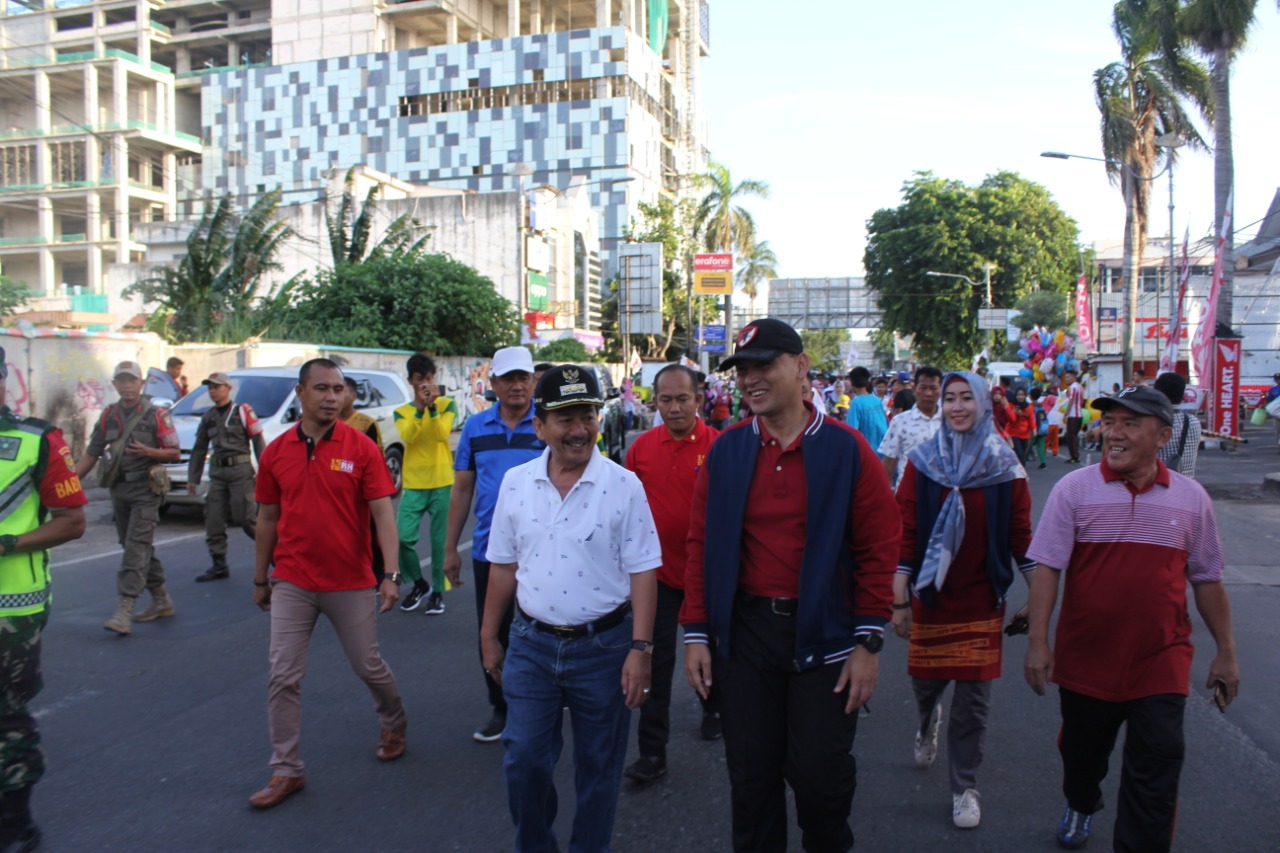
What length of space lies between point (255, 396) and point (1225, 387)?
1756cm

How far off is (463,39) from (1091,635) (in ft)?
282

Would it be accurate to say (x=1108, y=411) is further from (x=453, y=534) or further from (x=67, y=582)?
(x=67, y=582)

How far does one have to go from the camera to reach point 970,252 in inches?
1911

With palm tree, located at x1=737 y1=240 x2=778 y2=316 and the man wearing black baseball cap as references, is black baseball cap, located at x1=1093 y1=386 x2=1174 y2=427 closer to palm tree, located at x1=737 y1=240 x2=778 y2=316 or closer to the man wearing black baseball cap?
the man wearing black baseball cap

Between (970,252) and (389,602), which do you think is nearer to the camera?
(389,602)

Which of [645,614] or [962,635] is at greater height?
[645,614]

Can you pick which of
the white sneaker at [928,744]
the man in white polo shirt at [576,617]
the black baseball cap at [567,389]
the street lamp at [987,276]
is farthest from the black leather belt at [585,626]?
the street lamp at [987,276]

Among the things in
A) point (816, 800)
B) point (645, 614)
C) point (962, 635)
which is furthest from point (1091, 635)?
point (645, 614)

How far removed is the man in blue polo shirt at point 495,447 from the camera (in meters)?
5.12

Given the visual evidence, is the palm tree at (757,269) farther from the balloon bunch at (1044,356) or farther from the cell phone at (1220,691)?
the cell phone at (1220,691)

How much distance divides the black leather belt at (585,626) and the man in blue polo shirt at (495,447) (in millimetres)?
1757

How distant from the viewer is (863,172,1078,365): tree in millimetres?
48625

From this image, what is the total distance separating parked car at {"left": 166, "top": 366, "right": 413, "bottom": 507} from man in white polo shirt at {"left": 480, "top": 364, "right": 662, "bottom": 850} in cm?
874

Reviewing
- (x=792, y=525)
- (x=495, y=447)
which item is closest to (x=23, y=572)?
(x=495, y=447)
